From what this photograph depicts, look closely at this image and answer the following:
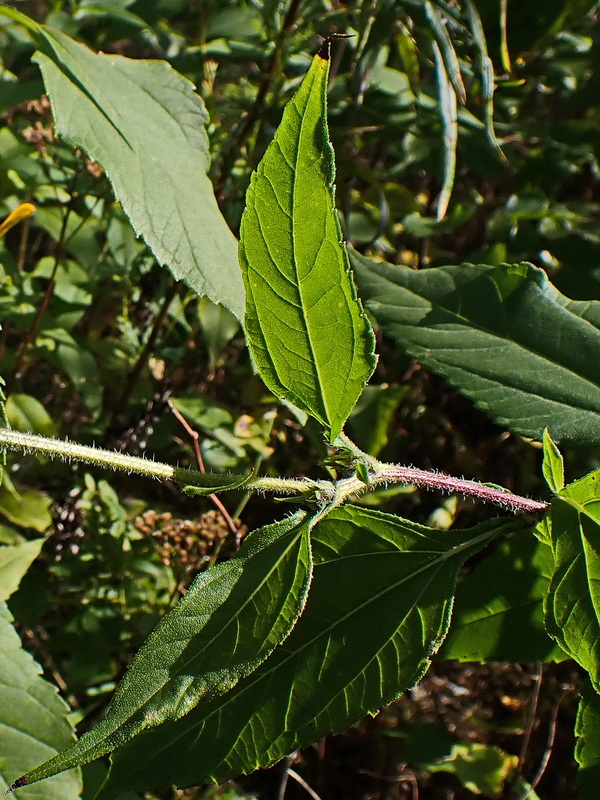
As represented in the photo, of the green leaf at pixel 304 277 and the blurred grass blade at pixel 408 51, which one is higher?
the blurred grass blade at pixel 408 51

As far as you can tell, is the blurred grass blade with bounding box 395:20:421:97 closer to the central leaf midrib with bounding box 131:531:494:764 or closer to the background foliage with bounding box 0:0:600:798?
the background foliage with bounding box 0:0:600:798

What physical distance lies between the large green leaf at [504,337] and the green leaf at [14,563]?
2.72ft

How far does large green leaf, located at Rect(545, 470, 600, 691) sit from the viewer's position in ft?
3.30

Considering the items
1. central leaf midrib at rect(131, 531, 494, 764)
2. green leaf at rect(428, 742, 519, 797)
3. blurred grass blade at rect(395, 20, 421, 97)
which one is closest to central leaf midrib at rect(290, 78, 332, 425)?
central leaf midrib at rect(131, 531, 494, 764)

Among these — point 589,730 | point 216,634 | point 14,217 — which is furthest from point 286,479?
point 589,730

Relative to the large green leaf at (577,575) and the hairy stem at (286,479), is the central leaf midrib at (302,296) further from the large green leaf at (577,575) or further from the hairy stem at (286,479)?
the large green leaf at (577,575)

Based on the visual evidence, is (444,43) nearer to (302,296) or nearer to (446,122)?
(446,122)

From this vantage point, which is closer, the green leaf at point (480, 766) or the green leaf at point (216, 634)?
the green leaf at point (216, 634)

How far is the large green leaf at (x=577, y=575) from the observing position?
1006 mm

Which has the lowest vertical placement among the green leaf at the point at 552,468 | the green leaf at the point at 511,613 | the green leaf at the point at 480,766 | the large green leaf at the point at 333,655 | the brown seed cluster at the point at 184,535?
the green leaf at the point at 480,766

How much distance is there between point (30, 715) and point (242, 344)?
1.09 meters

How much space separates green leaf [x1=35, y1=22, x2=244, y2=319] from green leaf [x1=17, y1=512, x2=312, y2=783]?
47cm

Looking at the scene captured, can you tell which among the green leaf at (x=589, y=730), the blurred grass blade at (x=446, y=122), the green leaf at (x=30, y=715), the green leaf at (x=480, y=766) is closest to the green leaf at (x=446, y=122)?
the blurred grass blade at (x=446, y=122)

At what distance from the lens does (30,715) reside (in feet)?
4.56
